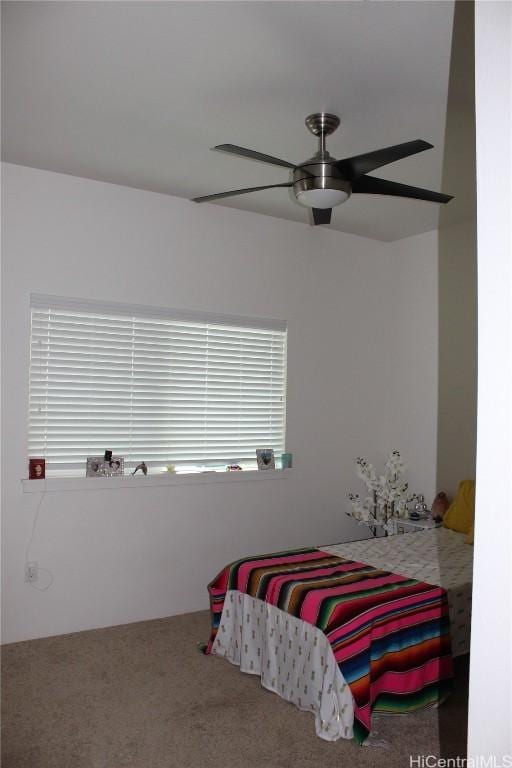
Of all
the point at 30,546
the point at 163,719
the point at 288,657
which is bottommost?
the point at 163,719

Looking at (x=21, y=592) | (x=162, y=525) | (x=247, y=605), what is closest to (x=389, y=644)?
(x=247, y=605)

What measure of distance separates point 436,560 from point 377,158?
238 cm

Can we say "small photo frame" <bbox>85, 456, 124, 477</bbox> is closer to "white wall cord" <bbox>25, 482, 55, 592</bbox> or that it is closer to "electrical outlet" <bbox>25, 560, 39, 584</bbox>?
"white wall cord" <bbox>25, 482, 55, 592</bbox>

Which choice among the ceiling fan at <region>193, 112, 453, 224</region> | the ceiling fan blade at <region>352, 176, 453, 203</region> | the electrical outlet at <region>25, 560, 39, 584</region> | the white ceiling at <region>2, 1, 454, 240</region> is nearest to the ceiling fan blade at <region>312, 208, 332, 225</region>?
the ceiling fan at <region>193, 112, 453, 224</region>

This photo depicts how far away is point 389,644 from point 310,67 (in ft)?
8.53

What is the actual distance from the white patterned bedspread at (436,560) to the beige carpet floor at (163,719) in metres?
0.37

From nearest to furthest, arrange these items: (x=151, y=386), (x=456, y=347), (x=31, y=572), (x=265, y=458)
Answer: (x=31, y=572) → (x=151, y=386) → (x=265, y=458) → (x=456, y=347)

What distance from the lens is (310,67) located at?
2680 millimetres

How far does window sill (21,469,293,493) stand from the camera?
3.96 meters

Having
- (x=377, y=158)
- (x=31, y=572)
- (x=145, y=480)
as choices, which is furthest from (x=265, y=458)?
(x=377, y=158)

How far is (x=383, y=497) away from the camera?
17.1ft

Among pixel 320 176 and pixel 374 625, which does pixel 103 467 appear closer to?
pixel 374 625

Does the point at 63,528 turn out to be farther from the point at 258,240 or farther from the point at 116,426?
the point at 258,240

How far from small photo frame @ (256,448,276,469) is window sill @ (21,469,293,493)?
46 mm
